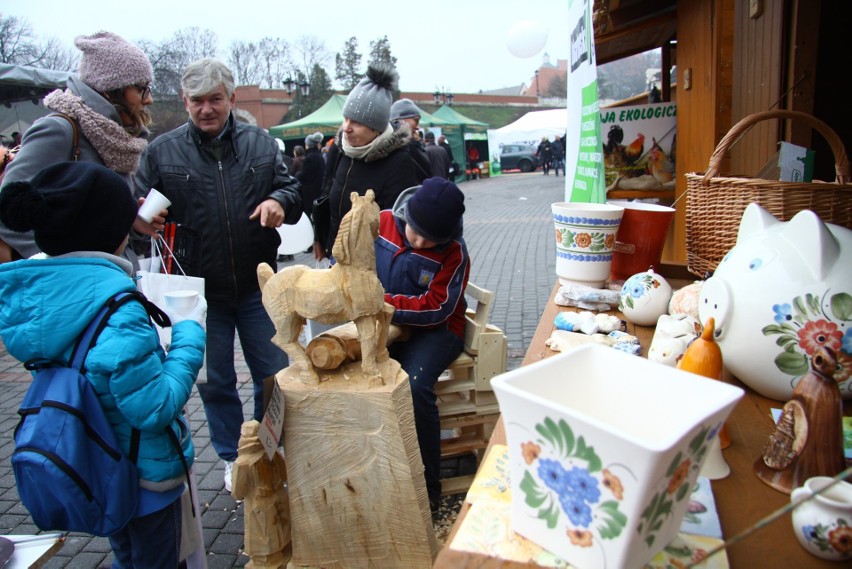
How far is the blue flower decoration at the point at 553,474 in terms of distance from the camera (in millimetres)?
814

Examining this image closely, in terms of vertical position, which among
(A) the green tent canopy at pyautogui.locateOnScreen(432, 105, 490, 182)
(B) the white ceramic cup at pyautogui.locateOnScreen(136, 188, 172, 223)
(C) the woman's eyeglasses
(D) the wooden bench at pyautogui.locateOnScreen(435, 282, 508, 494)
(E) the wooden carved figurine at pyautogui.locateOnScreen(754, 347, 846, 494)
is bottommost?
(D) the wooden bench at pyautogui.locateOnScreen(435, 282, 508, 494)

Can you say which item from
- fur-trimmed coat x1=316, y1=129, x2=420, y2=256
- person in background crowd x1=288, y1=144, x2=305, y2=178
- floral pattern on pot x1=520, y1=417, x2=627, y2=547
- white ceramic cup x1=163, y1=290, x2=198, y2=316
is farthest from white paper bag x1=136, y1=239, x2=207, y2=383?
person in background crowd x1=288, y1=144, x2=305, y2=178

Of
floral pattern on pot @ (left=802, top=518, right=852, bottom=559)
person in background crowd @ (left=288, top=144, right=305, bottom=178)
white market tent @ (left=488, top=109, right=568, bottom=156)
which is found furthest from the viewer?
white market tent @ (left=488, top=109, right=568, bottom=156)

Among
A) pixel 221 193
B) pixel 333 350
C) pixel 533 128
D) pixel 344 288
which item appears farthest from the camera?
pixel 533 128

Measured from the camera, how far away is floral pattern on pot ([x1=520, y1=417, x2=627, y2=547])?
762 millimetres

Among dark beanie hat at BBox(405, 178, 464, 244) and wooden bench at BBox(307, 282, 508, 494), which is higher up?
dark beanie hat at BBox(405, 178, 464, 244)

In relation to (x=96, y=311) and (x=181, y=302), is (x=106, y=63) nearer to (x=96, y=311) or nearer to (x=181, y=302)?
(x=181, y=302)

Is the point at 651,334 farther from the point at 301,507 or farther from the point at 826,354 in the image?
the point at 301,507

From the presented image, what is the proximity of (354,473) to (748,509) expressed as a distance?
1.21 meters

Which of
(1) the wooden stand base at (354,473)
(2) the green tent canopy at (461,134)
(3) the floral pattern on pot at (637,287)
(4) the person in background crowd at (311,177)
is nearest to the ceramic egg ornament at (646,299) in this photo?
(3) the floral pattern on pot at (637,287)

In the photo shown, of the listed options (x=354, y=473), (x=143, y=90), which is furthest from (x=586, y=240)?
(x=143, y=90)

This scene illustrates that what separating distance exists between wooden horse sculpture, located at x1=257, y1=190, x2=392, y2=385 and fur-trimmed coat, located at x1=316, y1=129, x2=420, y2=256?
4.42ft

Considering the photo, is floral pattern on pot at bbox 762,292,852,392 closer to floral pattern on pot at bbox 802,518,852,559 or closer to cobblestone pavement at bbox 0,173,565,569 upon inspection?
floral pattern on pot at bbox 802,518,852,559

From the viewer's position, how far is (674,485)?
0.79 m
